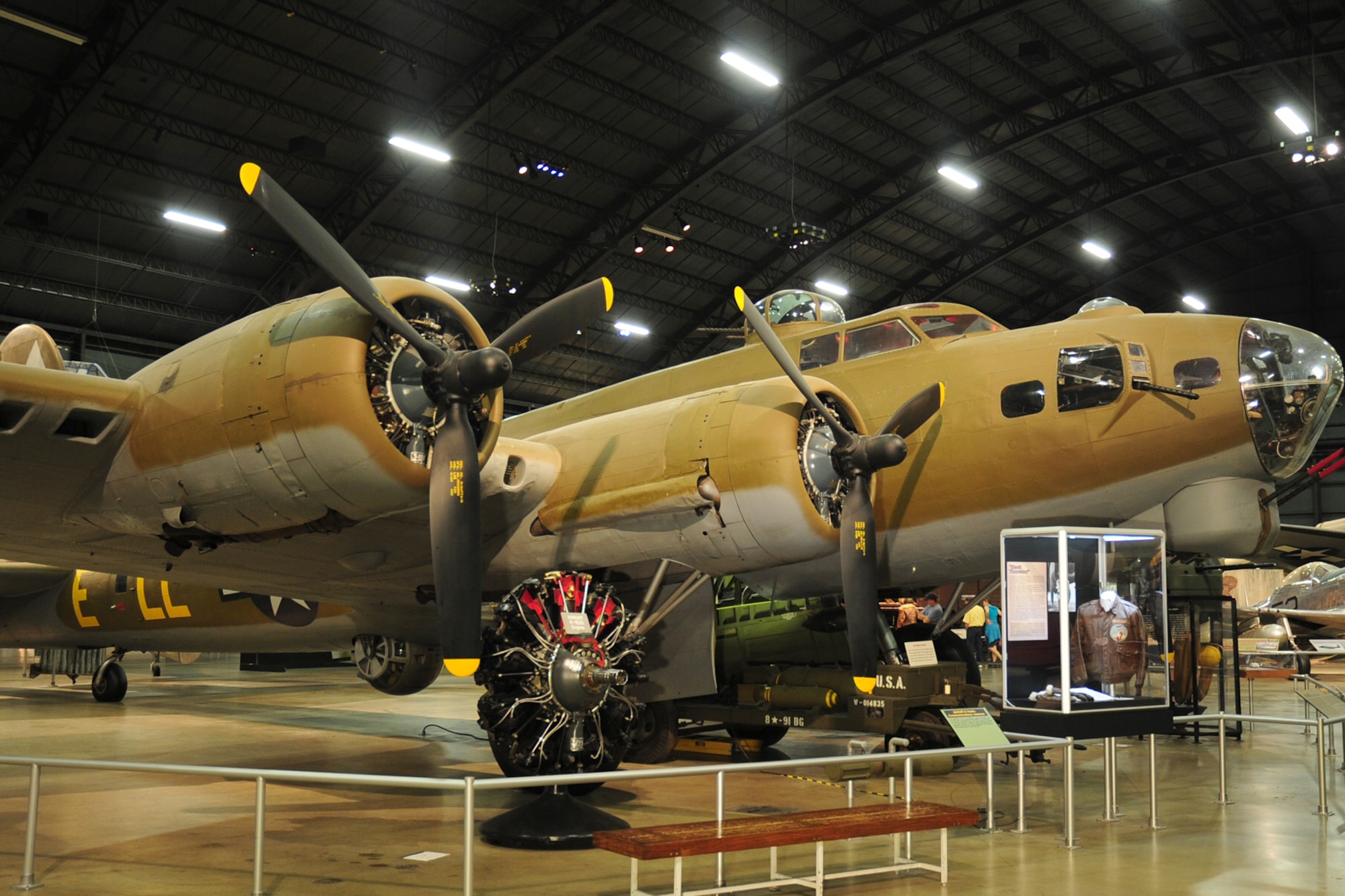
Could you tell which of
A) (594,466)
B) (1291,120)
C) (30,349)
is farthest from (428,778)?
(1291,120)

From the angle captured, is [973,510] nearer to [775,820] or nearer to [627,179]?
[775,820]

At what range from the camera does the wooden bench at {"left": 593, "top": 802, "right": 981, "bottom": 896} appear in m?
5.39

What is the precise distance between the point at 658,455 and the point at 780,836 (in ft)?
13.4

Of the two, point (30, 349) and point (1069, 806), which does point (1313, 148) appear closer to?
point (1069, 806)

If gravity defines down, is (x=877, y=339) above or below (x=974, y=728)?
above

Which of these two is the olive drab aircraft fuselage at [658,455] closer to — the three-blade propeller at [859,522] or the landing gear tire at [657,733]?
the three-blade propeller at [859,522]

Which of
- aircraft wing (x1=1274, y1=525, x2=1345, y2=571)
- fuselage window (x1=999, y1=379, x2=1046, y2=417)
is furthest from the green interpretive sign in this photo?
aircraft wing (x1=1274, y1=525, x2=1345, y2=571)

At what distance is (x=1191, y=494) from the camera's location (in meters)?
9.19

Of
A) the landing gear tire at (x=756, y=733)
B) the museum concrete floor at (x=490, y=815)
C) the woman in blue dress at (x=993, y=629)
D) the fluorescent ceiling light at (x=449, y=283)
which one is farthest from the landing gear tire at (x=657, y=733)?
the fluorescent ceiling light at (x=449, y=283)

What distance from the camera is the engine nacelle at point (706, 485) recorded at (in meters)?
8.66

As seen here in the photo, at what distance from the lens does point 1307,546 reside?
20656mm

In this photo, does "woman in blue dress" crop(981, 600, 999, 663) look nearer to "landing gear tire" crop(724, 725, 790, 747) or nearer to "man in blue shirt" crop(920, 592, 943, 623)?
"man in blue shirt" crop(920, 592, 943, 623)

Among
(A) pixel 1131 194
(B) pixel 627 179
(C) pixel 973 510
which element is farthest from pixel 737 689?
(A) pixel 1131 194

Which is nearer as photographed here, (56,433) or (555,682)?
(56,433)
